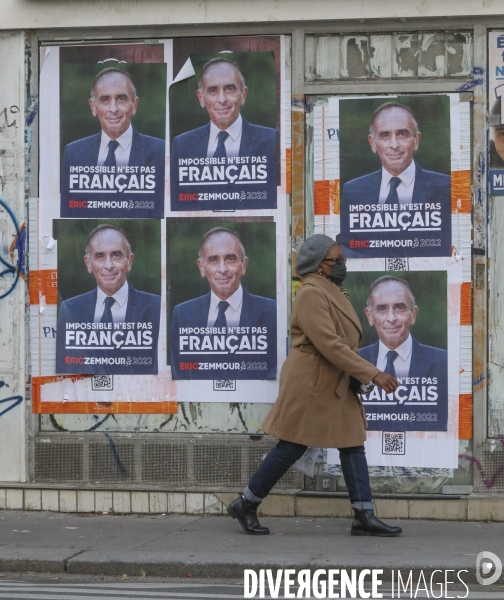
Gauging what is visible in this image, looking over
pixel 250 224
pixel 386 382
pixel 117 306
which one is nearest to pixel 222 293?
pixel 250 224

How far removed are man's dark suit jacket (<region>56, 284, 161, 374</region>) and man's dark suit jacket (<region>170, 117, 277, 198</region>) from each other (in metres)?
0.85

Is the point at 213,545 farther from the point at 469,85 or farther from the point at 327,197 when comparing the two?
the point at 469,85

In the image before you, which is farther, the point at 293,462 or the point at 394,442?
the point at 394,442

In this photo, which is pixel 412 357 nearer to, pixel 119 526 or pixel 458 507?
pixel 458 507

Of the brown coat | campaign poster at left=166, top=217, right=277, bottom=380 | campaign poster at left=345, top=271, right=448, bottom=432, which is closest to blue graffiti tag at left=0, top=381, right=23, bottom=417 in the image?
campaign poster at left=166, top=217, right=277, bottom=380

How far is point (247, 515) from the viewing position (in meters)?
7.39

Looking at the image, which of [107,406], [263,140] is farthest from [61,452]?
[263,140]

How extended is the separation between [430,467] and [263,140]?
2709mm

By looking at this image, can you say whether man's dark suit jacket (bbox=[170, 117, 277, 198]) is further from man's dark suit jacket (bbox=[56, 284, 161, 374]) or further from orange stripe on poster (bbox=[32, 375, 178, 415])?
orange stripe on poster (bbox=[32, 375, 178, 415])

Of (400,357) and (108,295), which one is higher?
(108,295)

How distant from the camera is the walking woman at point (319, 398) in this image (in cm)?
722

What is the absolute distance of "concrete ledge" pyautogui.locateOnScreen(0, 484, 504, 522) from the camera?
25.8 ft

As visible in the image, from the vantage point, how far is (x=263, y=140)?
8172mm

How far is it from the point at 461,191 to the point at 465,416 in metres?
1.63
